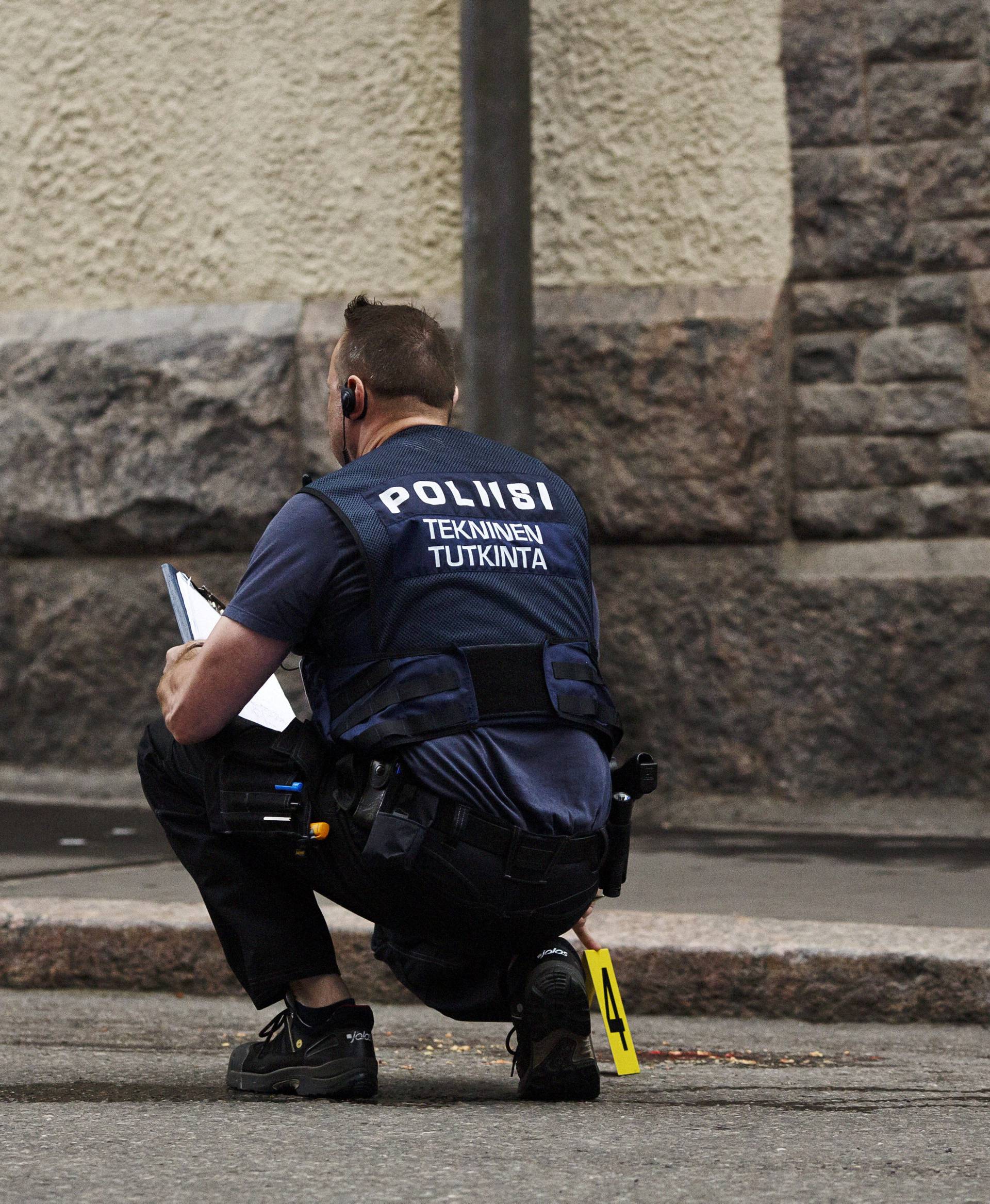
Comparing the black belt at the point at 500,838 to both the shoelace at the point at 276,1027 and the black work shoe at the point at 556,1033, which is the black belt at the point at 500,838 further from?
the shoelace at the point at 276,1027

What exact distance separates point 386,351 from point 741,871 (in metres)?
2.30

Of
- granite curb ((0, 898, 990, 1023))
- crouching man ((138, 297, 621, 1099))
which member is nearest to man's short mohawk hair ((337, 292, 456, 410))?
crouching man ((138, 297, 621, 1099))

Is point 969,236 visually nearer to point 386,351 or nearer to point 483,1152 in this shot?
point 386,351

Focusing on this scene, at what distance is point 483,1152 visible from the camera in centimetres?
242

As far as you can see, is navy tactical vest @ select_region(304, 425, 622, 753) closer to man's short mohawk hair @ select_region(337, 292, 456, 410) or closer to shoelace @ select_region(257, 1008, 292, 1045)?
man's short mohawk hair @ select_region(337, 292, 456, 410)

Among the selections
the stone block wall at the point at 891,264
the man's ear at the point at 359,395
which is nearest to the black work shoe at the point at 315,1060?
the man's ear at the point at 359,395

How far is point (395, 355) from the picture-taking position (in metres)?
3.05

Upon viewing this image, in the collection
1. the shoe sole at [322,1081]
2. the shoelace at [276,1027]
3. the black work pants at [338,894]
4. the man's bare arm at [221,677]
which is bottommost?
the shoe sole at [322,1081]

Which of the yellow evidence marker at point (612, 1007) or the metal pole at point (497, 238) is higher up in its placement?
the metal pole at point (497, 238)

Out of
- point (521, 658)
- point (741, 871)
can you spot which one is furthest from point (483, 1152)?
point (741, 871)

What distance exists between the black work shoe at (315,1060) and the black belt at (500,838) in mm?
391

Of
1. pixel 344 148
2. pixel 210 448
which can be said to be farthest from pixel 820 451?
pixel 210 448

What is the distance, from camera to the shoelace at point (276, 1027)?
3008 mm

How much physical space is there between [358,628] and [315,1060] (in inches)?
27.2
